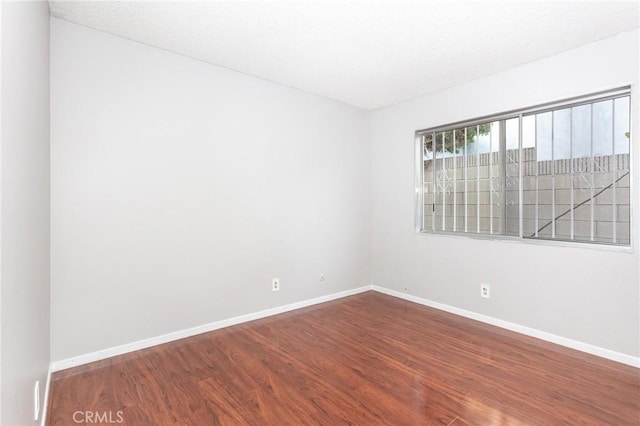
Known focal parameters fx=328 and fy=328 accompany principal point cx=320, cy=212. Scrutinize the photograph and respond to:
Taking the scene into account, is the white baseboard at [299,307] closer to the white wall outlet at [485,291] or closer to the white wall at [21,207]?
the white wall outlet at [485,291]

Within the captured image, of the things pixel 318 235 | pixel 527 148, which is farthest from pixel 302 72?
pixel 527 148

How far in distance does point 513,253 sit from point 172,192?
125 inches

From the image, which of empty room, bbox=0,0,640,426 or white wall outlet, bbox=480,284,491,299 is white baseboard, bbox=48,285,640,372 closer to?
empty room, bbox=0,0,640,426

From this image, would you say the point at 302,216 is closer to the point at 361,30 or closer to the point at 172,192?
the point at 172,192

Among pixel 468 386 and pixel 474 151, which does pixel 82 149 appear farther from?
pixel 474 151

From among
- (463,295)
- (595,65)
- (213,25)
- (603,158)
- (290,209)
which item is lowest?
(463,295)

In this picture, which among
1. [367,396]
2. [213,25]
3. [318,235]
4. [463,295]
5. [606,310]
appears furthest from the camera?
[318,235]

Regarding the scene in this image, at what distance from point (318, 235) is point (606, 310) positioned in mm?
2701

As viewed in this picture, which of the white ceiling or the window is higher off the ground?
the white ceiling

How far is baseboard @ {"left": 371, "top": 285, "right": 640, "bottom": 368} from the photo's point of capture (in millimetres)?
2492

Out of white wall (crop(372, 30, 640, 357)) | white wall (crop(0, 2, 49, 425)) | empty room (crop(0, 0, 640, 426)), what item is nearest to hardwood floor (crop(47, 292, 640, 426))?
empty room (crop(0, 0, 640, 426))

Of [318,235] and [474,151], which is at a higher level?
[474,151]

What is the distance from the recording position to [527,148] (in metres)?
3.14

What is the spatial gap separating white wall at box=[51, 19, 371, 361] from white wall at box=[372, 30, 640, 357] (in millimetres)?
794
